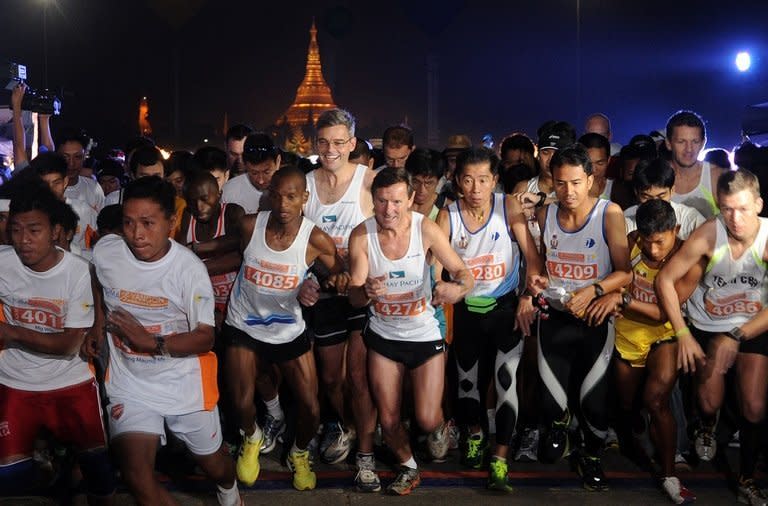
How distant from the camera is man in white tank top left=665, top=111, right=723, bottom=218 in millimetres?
6781

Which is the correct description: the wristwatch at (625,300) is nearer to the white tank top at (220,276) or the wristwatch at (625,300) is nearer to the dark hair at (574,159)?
the dark hair at (574,159)

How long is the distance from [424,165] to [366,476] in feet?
8.44

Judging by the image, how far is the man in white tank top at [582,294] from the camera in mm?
5758

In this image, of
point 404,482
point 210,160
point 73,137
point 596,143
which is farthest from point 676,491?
point 73,137

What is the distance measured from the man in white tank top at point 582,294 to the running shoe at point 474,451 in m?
0.56

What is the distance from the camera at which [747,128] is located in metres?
11.8

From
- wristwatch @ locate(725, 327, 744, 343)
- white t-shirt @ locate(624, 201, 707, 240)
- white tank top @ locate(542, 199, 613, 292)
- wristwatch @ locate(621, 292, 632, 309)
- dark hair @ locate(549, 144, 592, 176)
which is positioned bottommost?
wristwatch @ locate(725, 327, 744, 343)

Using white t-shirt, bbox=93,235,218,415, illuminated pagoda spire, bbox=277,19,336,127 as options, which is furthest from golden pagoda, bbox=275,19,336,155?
white t-shirt, bbox=93,235,218,415

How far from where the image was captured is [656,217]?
5648 millimetres

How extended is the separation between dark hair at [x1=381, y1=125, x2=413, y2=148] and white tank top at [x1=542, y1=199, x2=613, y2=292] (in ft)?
7.27

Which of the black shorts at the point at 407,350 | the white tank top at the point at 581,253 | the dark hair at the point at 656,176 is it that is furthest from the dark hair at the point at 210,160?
the dark hair at the point at 656,176

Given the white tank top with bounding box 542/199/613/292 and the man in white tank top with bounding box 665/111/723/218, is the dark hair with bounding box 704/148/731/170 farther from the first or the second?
the white tank top with bounding box 542/199/613/292

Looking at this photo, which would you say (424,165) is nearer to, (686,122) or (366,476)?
(686,122)

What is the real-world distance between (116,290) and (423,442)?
2.79 metres
